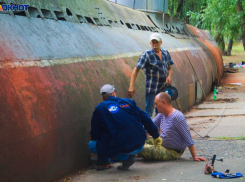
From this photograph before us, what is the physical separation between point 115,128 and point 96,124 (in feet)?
0.77

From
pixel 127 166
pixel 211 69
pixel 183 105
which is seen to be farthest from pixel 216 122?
pixel 211 69

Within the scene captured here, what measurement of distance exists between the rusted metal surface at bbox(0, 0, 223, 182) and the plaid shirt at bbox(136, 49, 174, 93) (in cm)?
45

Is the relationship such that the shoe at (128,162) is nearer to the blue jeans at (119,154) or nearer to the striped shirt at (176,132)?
the blue jeans at (119,154)

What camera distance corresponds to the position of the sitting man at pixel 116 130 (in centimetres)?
470

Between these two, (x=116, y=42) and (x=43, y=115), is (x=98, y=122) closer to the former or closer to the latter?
(x=43, y=115)

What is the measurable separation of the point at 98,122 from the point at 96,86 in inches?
43.4

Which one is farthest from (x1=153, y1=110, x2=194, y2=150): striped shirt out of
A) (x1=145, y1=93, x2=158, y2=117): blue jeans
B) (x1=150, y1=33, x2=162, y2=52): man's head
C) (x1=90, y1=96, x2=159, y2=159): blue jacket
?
(x1=150, y1=33, x2=162, y2=52): man's head

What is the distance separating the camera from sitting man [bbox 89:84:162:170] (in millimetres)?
4699

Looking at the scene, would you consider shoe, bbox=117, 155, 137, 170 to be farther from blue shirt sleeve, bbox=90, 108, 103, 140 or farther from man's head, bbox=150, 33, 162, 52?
man's head, bbox=150, 33, 162, 52

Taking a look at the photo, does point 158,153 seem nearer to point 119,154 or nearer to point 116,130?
point 119,154

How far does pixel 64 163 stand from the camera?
181 inches

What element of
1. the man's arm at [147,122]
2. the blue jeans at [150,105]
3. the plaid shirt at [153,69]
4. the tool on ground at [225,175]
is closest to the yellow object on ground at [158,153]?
the man's arm at [147,122]

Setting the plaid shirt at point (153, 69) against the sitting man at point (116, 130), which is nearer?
the sitting man at point (116, 130)

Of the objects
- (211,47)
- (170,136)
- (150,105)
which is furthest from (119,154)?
(211,47)
